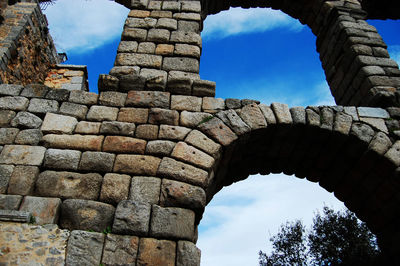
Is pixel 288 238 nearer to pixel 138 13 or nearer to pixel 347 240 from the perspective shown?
pixel 347 240

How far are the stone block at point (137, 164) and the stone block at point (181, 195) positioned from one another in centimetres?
22

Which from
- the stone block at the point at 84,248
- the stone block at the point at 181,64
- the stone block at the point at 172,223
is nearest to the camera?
the stone block at the point at 84,248

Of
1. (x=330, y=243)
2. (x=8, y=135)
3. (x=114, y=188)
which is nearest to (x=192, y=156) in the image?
(x=114, y=188)

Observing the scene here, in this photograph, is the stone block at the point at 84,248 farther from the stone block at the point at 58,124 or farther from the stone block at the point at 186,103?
the stone block at the point at 186,103

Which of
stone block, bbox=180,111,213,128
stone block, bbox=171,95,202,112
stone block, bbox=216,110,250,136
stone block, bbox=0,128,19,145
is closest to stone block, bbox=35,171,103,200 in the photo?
stone block, bbox=0,128,19,145

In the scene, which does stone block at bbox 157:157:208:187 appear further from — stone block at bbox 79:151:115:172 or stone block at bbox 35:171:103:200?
stone block at bbox 35:171:103:200

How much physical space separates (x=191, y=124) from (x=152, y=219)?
1275 mm

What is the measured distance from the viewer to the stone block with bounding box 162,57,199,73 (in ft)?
13.8

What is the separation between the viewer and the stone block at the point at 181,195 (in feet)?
9.50

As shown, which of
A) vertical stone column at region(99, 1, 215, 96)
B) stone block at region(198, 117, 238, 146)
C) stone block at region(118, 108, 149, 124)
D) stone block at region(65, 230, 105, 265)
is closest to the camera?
stone block at region(65, 230, 105, 265)

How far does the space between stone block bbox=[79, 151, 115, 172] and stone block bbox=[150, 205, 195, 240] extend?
2.38ft

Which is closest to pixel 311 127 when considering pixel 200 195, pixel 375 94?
pixel 375 94

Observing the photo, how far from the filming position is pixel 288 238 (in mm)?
13773

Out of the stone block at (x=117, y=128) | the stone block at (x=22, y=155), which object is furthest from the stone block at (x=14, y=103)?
the stone block at (x=117, y=128)
